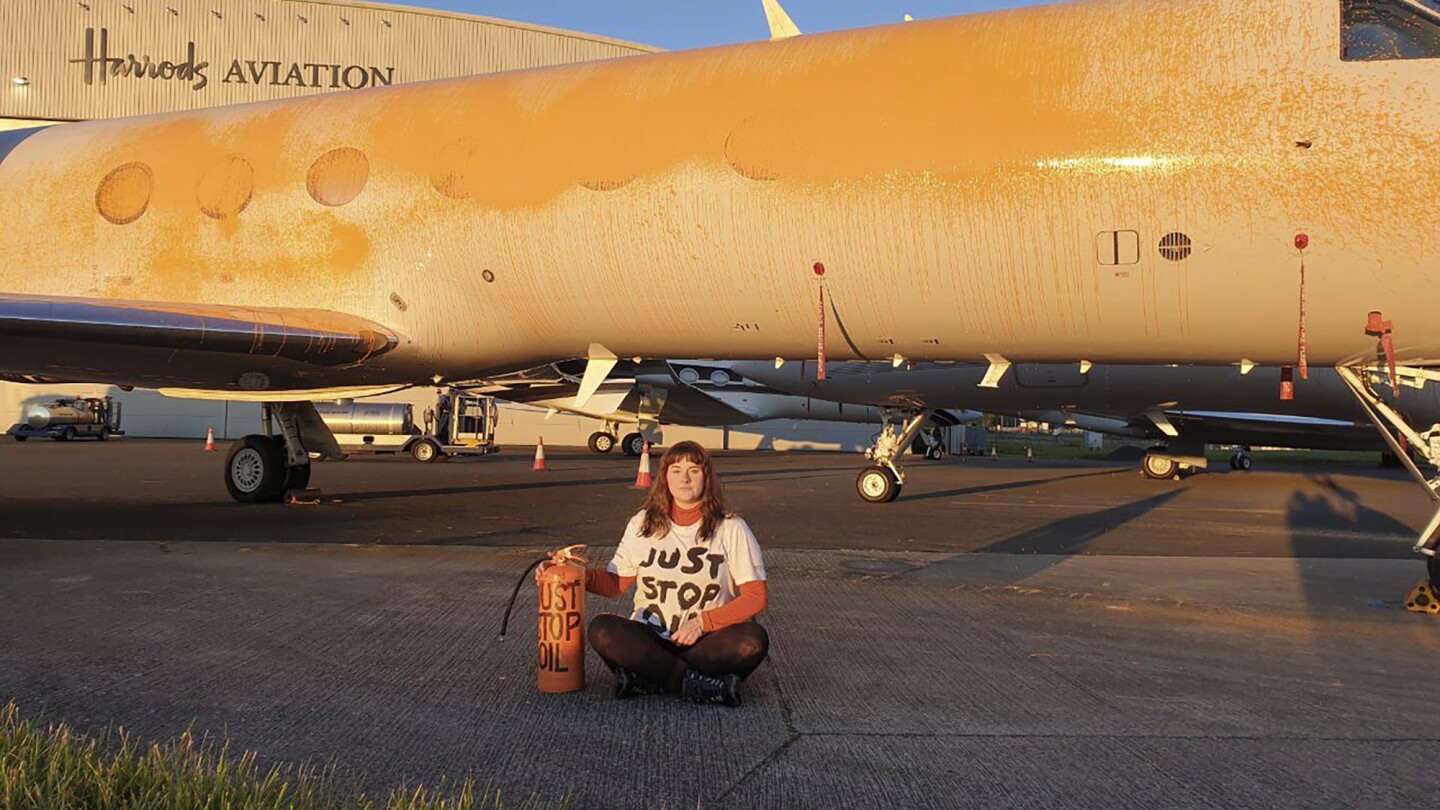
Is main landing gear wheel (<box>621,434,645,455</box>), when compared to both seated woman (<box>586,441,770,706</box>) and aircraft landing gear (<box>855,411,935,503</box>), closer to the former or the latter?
aircraft landing gear (<box>855,411,935,503</box>)

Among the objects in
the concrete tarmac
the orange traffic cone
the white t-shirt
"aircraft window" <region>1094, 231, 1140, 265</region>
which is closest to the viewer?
the concrete tarmac

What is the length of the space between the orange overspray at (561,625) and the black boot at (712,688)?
1.74 feet

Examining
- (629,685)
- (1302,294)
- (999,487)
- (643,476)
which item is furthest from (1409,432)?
(999,487)

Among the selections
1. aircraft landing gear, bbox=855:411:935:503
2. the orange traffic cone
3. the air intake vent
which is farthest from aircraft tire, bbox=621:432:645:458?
the air intake vent

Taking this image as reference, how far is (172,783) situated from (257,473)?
11.3 m

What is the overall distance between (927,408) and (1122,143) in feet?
37.4

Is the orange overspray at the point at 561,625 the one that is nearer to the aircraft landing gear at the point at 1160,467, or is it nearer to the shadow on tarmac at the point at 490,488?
the shadow on tarmac at the point at 490,488

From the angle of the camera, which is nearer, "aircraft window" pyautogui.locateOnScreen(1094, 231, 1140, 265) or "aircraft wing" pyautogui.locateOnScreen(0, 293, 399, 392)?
"aircraft window" pyautogui.locateOnScreen(1094, 231, 1140, 265)

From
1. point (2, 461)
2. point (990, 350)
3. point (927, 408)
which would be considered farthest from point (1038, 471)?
point (2, 461)

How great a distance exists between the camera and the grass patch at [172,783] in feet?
10.3

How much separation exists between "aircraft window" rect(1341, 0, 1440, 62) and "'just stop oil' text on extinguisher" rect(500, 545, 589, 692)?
5893mm

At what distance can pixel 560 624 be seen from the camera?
4.87 meters

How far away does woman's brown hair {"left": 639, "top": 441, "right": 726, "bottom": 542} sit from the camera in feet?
15.8

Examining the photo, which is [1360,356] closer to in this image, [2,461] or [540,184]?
[540,184]
